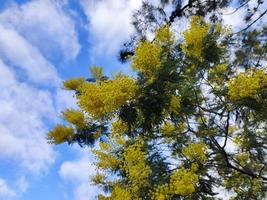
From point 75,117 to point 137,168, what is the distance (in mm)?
1267

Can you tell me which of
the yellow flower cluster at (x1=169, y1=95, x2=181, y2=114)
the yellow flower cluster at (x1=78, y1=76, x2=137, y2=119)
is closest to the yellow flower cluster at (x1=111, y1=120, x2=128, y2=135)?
the yellow flower cluster at (x1=169, y1=95, x2=181, y2=114)

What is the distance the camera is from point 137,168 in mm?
7934

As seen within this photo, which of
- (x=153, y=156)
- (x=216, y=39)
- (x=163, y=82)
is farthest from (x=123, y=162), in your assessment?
(x=163, y=82)

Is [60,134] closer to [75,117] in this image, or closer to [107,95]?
[75,117]

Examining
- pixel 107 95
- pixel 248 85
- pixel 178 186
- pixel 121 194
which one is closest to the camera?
pixel 107 95

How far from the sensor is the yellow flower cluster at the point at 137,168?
7.89 metres

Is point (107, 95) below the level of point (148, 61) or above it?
below

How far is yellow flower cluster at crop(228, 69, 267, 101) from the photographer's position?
6770 mm

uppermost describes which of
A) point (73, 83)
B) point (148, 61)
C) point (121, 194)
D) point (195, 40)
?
point (195, 40)

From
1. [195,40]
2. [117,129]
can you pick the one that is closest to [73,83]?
[117,129]

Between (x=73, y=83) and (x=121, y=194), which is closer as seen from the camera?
(x=73, y=83)

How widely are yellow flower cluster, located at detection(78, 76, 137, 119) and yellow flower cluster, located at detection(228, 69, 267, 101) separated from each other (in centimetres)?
165

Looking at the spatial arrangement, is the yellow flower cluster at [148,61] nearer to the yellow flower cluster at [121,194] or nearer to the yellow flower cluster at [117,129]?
the yellow flower cluster at [117,129]

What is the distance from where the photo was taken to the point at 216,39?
753 cm
